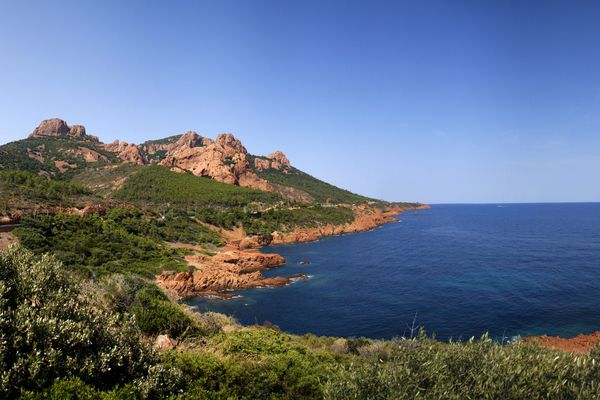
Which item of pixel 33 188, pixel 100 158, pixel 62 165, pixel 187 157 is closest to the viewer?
pixel 33 188

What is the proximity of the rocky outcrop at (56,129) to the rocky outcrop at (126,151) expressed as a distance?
2227cm

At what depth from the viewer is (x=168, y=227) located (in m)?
81.4

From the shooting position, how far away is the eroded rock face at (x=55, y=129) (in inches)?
7205

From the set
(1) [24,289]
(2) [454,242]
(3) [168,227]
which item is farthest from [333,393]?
(2) [454,242]

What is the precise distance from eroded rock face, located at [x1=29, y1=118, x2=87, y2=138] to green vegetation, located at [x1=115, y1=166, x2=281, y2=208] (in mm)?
88259

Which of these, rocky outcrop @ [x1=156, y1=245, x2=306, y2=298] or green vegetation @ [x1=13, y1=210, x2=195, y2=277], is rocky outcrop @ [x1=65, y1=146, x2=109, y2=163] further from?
rocky outcrop @ [x1=156, y1=245, x2=306, y2=298]

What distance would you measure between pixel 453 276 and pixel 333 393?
2238 inches

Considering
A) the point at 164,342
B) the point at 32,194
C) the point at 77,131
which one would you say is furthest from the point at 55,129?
the point at 164,342

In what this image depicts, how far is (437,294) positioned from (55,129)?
209 meters

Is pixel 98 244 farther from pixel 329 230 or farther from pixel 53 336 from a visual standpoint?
pixel 329 230

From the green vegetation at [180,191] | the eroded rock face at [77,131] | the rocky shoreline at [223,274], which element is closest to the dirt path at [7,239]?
the rocky shoreline at [223,274]

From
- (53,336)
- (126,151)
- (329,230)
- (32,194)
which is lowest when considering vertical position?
(329,230)

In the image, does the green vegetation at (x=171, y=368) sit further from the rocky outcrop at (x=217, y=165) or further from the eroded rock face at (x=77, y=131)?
the eroded rock face at (x=77, y=131)

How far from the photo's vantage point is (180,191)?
119 metres
